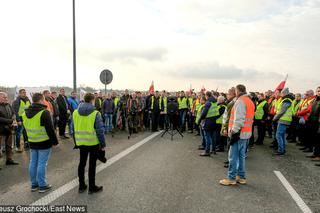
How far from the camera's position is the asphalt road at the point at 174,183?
15.5ft

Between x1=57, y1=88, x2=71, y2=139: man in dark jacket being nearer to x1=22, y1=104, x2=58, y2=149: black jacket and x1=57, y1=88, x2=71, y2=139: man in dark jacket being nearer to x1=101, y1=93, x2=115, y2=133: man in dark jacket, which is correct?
x1=101, y1=93, x2=115, y2=133: man in dark jacket

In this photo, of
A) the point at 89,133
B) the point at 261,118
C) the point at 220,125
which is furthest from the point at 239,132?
the point at 261,118

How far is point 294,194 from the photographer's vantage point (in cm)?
538

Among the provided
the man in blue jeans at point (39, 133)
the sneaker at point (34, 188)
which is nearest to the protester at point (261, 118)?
the man in blue jeans at point (39, 133)

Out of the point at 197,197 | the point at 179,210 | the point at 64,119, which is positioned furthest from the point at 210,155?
the point at 64,119

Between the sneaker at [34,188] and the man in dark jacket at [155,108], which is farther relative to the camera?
the man in dark jacket at [155,108]

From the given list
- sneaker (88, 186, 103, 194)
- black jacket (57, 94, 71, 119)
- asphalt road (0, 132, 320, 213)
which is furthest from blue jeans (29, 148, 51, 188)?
black jacket (57, 94, 71, 119)

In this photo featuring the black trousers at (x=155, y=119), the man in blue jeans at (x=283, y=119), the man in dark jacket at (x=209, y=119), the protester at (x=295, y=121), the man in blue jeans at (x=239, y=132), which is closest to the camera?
the man in blue jeans at (x=239, y=132)

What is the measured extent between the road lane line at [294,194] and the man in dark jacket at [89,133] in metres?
3.69

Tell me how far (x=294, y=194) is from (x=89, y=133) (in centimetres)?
416

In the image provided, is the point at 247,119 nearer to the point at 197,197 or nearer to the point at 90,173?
the point at 197,197

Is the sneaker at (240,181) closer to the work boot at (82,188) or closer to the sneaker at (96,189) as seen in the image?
the sneaker at (96,189)

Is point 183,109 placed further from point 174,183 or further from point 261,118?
point 174,183

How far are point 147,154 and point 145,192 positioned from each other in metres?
3.39
